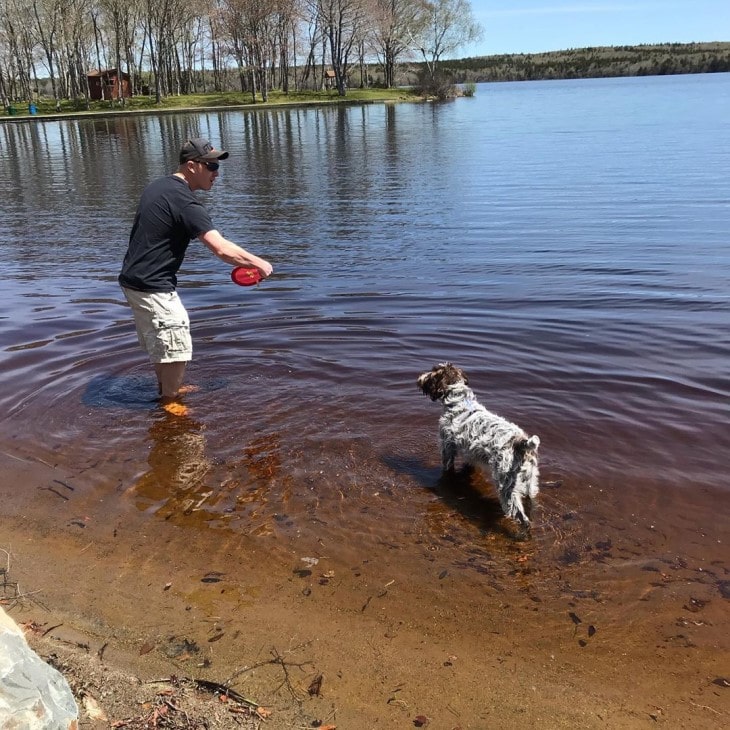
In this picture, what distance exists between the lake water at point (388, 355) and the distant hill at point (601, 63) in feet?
380

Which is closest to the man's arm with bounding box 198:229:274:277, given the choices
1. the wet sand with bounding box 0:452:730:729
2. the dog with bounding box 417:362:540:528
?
the dog with bounding box 417:362:540:528

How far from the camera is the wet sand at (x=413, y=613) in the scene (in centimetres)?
371

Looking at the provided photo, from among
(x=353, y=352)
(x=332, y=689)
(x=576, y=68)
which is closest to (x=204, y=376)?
(x=353, y=352)

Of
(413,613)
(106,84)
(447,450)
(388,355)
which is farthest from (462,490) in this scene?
(106,84)

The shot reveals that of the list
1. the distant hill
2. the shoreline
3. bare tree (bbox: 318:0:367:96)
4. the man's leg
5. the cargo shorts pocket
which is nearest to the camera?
the cargo shorts pocket

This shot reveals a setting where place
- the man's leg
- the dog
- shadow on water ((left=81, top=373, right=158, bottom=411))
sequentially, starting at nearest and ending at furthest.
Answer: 1. the dog
2. the man's leg
3. shadow on water ((left=81, top=373, right=158, bottom=411))

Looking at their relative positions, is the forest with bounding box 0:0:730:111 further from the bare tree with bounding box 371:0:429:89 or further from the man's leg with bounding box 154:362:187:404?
the man's leg with bounding box 154:362:187:404

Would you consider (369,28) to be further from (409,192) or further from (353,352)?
(353,352)

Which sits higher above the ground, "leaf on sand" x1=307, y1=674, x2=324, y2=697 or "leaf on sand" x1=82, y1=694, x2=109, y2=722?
"leaf on sand" x1=82, y1=694, x2=109, y2=722

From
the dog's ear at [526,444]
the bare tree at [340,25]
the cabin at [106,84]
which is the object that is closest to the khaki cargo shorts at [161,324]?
the dog's ear at [526,444]

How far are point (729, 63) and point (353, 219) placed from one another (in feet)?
420

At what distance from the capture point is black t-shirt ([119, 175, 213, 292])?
665cm

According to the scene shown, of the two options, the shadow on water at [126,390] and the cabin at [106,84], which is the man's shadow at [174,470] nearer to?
the shadow on water at [126,390]

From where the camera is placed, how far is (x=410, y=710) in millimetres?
3607
